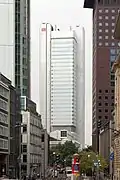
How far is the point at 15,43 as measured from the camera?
480 feet

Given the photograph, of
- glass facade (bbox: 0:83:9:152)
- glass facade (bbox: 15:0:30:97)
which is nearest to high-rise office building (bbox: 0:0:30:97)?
glass facade (bbox: 15:0:30:97)

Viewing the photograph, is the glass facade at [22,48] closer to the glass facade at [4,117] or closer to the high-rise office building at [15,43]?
the high-rise office building at [15,43]

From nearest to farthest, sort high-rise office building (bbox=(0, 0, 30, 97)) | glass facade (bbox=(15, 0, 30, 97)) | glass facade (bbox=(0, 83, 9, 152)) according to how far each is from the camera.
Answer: glass facade (bbox=(0, 83, 9, 152))
high-rise office building (bbox=(0, 0, 30, 97))
glass facade (bbox=(15, 0, 30, 97))

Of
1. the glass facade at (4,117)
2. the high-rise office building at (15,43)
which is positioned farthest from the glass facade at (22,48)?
the glass facade at (4,117)

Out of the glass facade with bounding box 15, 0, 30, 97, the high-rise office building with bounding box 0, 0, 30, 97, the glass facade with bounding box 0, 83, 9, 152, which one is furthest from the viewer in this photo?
the glass facade with bounding box 15, 0, 30, 97

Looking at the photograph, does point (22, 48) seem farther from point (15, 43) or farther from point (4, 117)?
point (4, 117)

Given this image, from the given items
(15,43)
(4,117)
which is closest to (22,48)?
(15,43)

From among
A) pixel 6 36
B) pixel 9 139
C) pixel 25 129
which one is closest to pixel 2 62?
pixel 6 36

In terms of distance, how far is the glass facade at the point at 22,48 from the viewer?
147 metres

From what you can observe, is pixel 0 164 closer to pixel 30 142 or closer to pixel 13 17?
pixel 30 142

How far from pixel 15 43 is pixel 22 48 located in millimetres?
4556

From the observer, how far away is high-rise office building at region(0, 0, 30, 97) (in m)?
142

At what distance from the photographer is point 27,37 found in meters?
156

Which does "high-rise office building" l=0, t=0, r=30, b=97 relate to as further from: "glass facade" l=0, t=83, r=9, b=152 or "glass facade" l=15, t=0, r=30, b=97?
"glass facade" l=0, t=83, r=9, b=152
